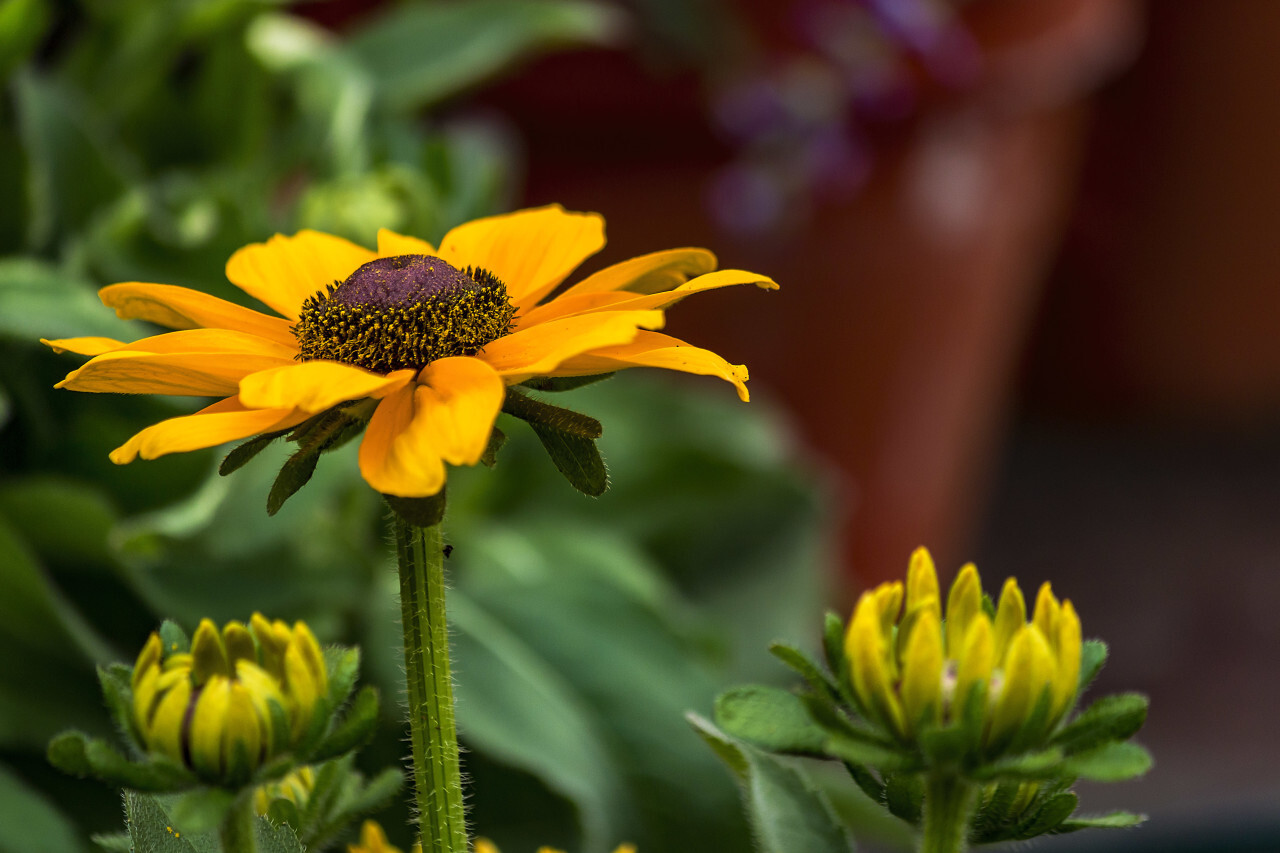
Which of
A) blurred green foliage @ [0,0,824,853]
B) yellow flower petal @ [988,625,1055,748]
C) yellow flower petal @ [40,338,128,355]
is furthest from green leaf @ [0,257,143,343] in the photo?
yellow flower petal @ [988,625,1055,748]

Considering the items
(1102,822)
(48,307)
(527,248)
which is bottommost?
(1102,822)

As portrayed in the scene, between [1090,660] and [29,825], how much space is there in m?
0.29

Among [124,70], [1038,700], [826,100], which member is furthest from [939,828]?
[826,100]

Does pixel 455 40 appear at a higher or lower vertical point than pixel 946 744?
higher

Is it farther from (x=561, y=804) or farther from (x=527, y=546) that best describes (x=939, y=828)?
(x=527, y=546)

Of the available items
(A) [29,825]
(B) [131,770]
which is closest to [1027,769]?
(B) [131,770]

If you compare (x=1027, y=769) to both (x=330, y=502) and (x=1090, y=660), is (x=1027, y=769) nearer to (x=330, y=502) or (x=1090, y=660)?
(x=1090, y=660)

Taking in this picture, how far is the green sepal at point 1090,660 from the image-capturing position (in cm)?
19

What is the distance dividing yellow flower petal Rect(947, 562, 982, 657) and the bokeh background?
27cm

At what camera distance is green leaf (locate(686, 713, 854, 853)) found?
8.2 inches

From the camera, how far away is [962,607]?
0.19 metres

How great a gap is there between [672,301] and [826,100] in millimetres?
621

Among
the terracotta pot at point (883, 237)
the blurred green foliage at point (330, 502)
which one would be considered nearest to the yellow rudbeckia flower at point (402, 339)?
the blurred green foliage at point (330, 502)

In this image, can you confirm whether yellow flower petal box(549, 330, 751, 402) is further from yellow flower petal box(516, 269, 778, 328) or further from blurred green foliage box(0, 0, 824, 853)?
blurred green foliage box(0, 0, 824, 853)
